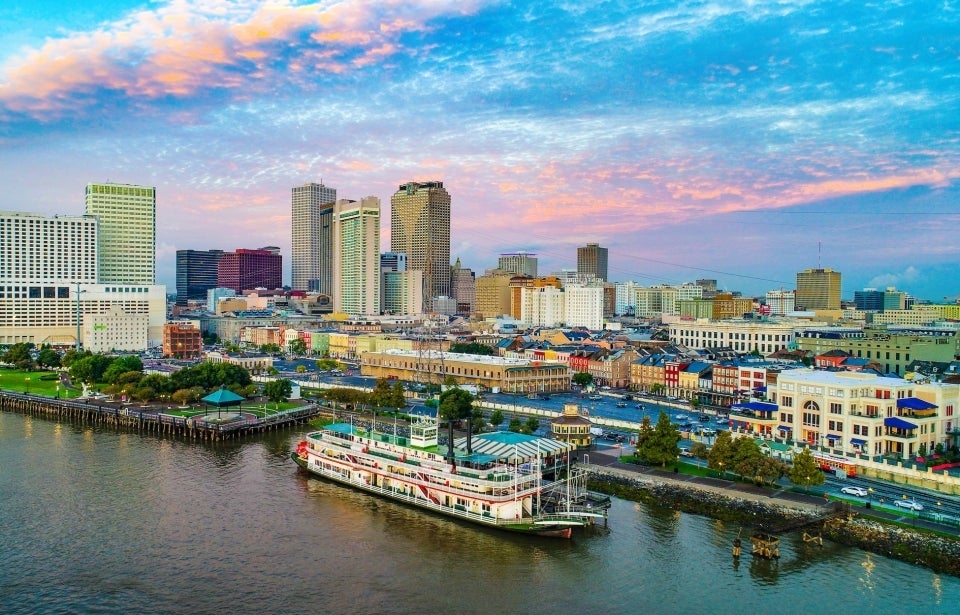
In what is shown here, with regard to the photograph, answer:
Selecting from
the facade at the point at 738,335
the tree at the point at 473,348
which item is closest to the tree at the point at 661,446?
the facade at the point at 738,335

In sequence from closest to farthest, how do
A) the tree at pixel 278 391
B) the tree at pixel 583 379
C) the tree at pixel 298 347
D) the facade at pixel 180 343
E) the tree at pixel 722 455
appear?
the tree at pixel 722 455
the tree at pixel 278 391
the tree at pixel 583 379
the facade at pixel 180 343
the tree at pixel 298 347

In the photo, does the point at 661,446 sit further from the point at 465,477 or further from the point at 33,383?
the point at 33,383

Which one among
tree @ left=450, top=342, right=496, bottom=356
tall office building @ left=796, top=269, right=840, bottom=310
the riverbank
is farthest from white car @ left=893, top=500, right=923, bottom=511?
tall office building @ left=796, top=269, right=840, bottom=310

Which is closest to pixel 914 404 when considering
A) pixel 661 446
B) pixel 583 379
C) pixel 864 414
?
pixel 864 414

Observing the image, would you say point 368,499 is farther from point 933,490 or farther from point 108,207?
point 108,207

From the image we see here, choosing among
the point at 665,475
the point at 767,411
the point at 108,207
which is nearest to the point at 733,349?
→ the point at 767,411

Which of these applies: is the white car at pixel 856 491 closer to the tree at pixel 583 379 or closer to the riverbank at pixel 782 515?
Answer: the riverbank at pixel 782 515
